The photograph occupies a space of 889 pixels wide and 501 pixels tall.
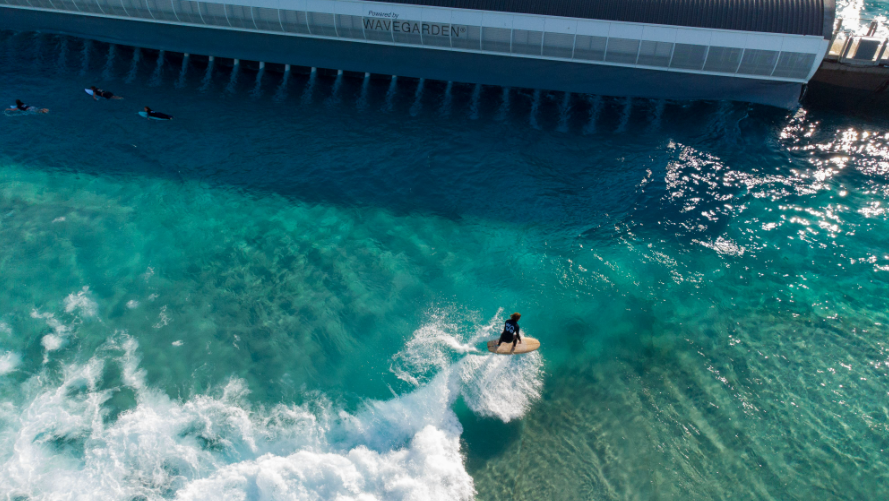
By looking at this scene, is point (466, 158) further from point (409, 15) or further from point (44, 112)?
point (44, 112)

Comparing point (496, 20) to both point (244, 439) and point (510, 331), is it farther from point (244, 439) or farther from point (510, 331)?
point (244, 439)

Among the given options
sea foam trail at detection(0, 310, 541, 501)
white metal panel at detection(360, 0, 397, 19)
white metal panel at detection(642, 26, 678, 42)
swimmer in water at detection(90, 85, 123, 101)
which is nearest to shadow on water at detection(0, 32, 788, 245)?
swimmer in water at detection(90, 85, 123, 101)

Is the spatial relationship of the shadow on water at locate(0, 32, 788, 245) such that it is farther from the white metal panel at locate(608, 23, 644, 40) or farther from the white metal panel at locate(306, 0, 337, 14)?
the white metal panel at locate(306, 0, 337, 14)

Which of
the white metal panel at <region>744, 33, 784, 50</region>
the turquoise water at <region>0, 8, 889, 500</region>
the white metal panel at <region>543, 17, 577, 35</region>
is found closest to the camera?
the turquoise water at <region>0, 8, 889, 500</region>

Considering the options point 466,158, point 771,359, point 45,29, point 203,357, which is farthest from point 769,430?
point 45,29

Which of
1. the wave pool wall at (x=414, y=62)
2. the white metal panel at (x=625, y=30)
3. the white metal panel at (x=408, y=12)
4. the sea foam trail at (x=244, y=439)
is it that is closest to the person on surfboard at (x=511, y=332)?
the sea foam trail at (x=244, y=439)
